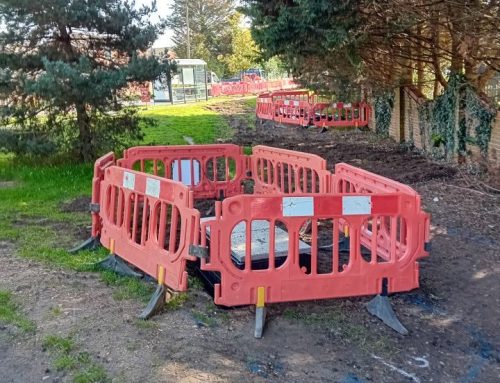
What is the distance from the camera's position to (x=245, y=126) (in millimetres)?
21203

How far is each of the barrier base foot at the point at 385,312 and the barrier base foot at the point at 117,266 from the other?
218 centimetres

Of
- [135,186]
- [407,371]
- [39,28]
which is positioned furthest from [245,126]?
[407,371]

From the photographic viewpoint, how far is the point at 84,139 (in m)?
11.9

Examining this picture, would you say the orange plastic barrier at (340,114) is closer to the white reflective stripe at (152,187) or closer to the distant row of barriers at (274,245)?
the distant row of barriers at (274,245)

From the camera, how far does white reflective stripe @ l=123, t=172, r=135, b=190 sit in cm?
521

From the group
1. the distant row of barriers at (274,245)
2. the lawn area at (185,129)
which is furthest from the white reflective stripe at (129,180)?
the lawn area at (185,129)

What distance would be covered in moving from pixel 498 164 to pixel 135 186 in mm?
6849

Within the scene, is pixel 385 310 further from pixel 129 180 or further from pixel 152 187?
pixel 129 180

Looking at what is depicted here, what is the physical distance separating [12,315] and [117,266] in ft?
3.84

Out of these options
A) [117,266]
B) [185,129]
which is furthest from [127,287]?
[185,129]

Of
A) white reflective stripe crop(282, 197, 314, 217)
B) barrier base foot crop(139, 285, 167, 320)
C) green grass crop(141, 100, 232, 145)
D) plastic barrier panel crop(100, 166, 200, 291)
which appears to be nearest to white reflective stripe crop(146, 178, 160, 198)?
plastic barrier panel crop(100, 166, 200, 291)

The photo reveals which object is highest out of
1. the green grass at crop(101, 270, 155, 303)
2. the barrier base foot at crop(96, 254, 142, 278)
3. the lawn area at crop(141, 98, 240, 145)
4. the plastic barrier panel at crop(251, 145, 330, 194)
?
the plastic barrier panel at crop(251, 145, 330, 194)

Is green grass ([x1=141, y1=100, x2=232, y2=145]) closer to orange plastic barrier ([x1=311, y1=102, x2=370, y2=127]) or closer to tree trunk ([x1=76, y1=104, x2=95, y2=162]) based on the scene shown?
tree trunk ([x1=76, y1=104, x2=95, y2=162])

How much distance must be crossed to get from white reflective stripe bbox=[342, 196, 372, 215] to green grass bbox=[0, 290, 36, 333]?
258 centimetres
